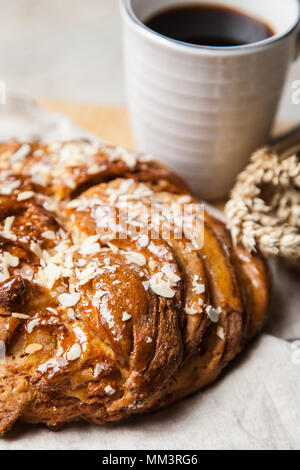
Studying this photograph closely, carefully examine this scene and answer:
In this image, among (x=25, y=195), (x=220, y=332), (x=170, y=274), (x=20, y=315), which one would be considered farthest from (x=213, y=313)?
(x=25, y=195)

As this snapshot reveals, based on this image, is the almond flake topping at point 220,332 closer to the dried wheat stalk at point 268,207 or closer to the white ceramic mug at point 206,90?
the dried wheat stalk at point 268,207

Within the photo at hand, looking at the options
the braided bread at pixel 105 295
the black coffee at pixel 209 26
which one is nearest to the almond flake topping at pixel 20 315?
the braided bread at pixel 105 295

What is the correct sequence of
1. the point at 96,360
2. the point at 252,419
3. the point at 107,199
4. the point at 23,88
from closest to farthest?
1. the point at 96,360
2. the point at 252,419
3. the point at 107,199
4. the point at 23,88

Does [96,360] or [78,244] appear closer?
[96,360]

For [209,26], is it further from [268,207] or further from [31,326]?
[31,326]

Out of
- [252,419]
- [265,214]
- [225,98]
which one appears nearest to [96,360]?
[252,419]

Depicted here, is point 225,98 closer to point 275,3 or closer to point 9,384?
point 275,3
